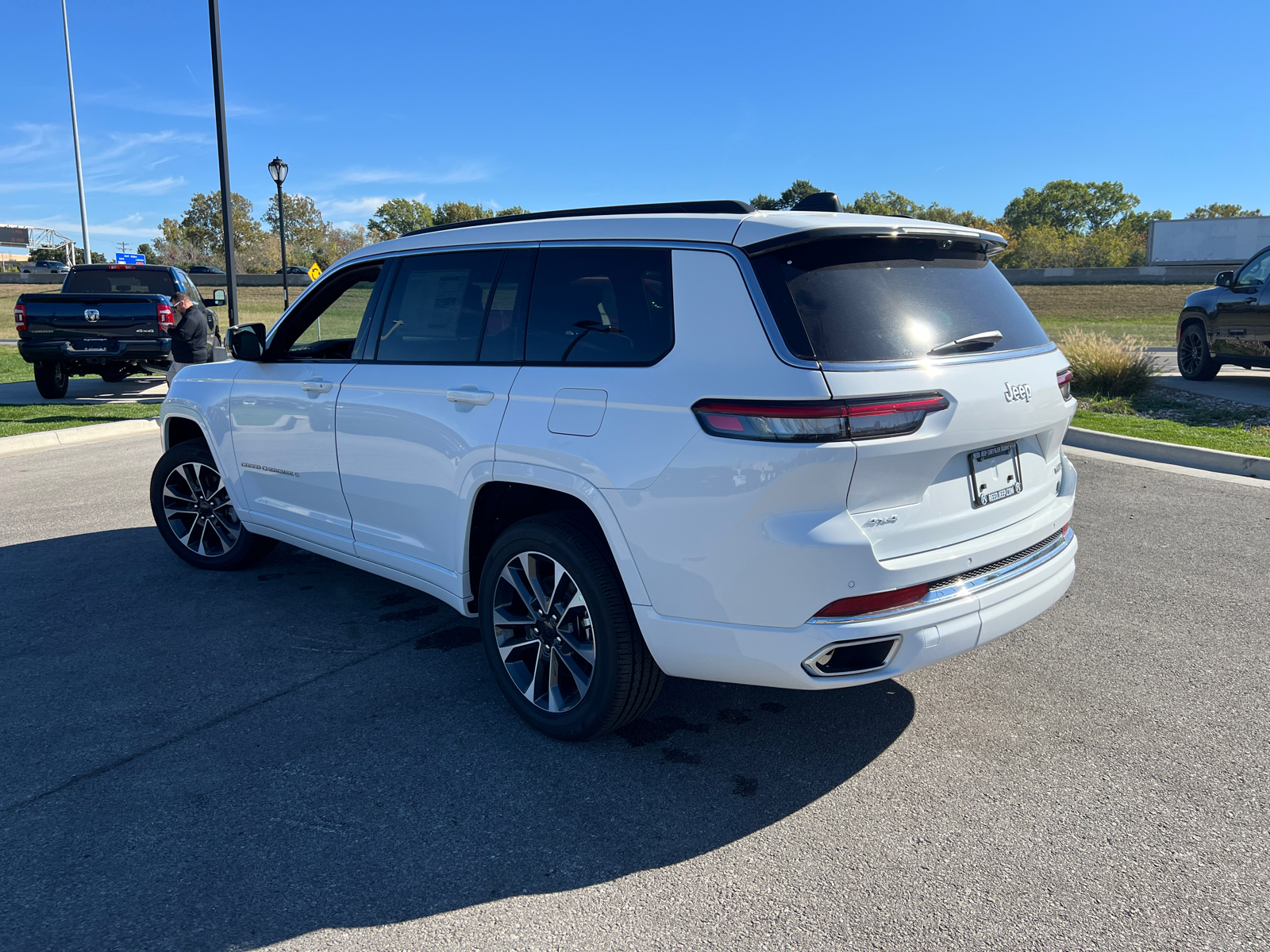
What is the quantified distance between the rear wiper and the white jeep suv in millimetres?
16

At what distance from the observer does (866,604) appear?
9.30 feet

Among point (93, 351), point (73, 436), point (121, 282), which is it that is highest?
point (121, 282)

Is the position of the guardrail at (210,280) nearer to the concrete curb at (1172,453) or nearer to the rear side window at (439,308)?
the concrete curb at (1172,453)

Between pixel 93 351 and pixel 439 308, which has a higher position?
pixel 439 308

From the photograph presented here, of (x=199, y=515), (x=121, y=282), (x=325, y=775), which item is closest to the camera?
(x=325, y=775)

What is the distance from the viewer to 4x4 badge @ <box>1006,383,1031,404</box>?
317 centimetres

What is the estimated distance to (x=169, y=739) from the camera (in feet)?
11.5

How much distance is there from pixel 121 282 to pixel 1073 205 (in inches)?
5753

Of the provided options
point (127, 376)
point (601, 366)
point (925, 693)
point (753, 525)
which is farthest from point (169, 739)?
point (127, 376)

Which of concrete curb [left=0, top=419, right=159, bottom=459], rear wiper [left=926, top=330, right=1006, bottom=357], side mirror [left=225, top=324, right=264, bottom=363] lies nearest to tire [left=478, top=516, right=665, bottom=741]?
rear wiper [left=926, top=330, right=1006, bottom=357]

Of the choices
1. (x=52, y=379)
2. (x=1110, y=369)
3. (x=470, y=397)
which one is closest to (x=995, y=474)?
(x=470, y=397)

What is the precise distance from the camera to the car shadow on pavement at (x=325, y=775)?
262cm

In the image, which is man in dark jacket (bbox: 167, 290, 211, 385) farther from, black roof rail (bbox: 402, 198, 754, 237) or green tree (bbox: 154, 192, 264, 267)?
green tree (bbox: 154, 192, 264, 267)

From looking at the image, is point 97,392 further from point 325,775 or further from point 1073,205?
point 1073,205
